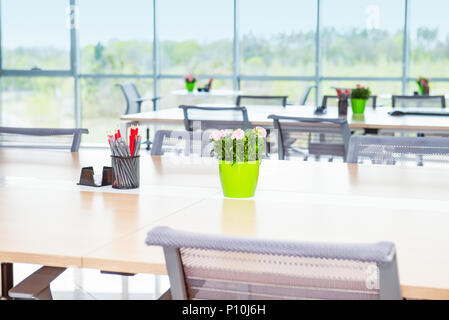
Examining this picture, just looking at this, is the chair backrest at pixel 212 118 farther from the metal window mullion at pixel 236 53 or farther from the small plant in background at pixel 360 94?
the metal window mullion at pixel 236 53

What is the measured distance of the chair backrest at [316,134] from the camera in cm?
423

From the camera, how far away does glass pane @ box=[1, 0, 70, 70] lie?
934cm

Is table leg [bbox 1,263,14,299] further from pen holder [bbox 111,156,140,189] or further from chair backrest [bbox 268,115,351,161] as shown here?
chair backrest [bbox 268,115,351,161]

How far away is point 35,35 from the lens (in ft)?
31.0

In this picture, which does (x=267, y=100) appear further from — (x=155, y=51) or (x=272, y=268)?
(x=272, y=268)

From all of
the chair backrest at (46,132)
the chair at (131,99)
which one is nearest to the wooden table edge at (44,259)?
the chair backrest at (46,132)

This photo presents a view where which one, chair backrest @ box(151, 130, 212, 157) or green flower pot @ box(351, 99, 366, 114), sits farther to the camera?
green flower pot @ box(351, 99, 366, 114)

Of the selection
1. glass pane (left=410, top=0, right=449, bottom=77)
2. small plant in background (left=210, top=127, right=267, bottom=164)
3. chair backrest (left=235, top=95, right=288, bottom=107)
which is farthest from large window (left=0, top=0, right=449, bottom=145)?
small plant in background (left=210, top=127, right=267, bottom=164)

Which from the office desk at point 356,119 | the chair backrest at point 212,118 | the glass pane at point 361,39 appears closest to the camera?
the office desk at point 356,119

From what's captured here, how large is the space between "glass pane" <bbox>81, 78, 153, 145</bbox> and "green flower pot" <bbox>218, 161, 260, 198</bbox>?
279 inches

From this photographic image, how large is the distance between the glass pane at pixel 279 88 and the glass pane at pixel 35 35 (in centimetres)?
242

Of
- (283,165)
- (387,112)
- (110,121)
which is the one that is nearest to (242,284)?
(283,165)

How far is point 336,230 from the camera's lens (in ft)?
5.80

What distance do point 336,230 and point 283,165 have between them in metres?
1.16
